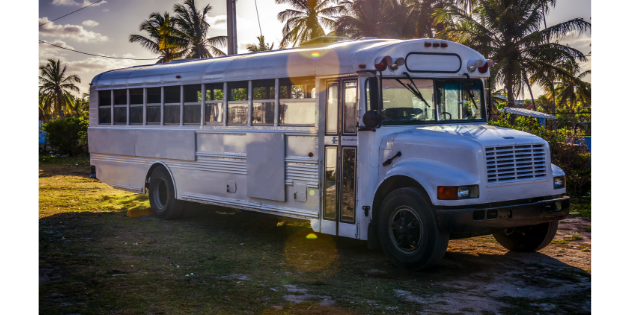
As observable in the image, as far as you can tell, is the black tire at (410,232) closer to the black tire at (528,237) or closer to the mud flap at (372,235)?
the mud flap at (372,235)

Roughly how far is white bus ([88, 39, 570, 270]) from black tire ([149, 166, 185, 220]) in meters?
0.42

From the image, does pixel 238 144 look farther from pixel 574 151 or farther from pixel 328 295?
pixel 574 151

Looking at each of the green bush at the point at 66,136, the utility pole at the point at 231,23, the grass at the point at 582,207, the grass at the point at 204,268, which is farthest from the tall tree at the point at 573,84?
the green bush at the point at 66,136

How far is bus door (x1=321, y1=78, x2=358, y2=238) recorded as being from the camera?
6871 millimetres

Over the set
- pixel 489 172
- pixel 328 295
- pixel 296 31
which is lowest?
pixel 328 295

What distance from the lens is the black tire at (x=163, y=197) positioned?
1003 cm

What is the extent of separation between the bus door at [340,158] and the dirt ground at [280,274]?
1.67 ft

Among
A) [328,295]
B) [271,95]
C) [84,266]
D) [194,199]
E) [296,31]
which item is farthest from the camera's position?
[296,31]

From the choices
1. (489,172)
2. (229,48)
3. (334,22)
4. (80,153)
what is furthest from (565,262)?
(334,22)

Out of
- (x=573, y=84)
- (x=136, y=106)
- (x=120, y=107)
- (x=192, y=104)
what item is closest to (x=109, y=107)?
(x=120, y=107)

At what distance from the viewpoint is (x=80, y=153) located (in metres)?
27.4

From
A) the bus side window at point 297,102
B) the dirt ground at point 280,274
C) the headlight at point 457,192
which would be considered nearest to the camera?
the dirt ground at point 280,274

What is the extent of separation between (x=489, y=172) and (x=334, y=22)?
27579 mm

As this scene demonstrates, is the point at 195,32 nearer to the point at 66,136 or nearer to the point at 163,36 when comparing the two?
the point at 163,36
